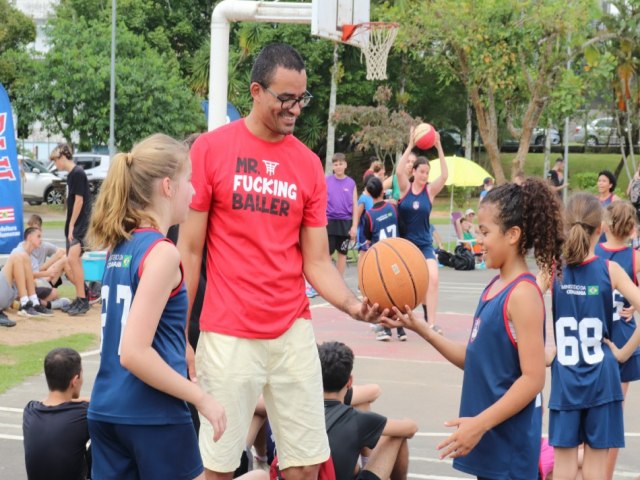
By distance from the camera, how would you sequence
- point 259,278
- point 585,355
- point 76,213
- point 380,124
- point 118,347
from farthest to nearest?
point 380,124 < point 76,213 < point 585,355 < point 259,278 < point 118,347

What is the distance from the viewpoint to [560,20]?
87.2 feet

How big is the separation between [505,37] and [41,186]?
55.7 ft

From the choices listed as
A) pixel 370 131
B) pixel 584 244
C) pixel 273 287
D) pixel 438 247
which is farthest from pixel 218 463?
pixel 370 131

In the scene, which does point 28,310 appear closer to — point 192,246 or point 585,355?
point 192,246

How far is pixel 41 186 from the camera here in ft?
117

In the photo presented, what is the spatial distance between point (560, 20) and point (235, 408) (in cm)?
2380

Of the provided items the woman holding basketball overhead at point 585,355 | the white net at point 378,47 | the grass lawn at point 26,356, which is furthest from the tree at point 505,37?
the woman holding basketball overhead at point 585,355

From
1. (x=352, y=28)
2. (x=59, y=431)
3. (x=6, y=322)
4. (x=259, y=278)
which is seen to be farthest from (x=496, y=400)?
(x=352, y=28)

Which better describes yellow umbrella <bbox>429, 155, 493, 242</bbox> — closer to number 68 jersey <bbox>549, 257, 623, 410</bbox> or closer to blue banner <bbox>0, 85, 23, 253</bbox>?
blue banner <bbox>0, 85, 23, 253</bbox>

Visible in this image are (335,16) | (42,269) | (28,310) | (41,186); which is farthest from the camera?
(41,186)

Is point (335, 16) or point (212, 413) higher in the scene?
point (335, 16)

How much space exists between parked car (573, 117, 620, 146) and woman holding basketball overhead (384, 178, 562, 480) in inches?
1977

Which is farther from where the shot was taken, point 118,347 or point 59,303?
point 59,303

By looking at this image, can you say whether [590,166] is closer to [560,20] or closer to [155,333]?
[560,20]
